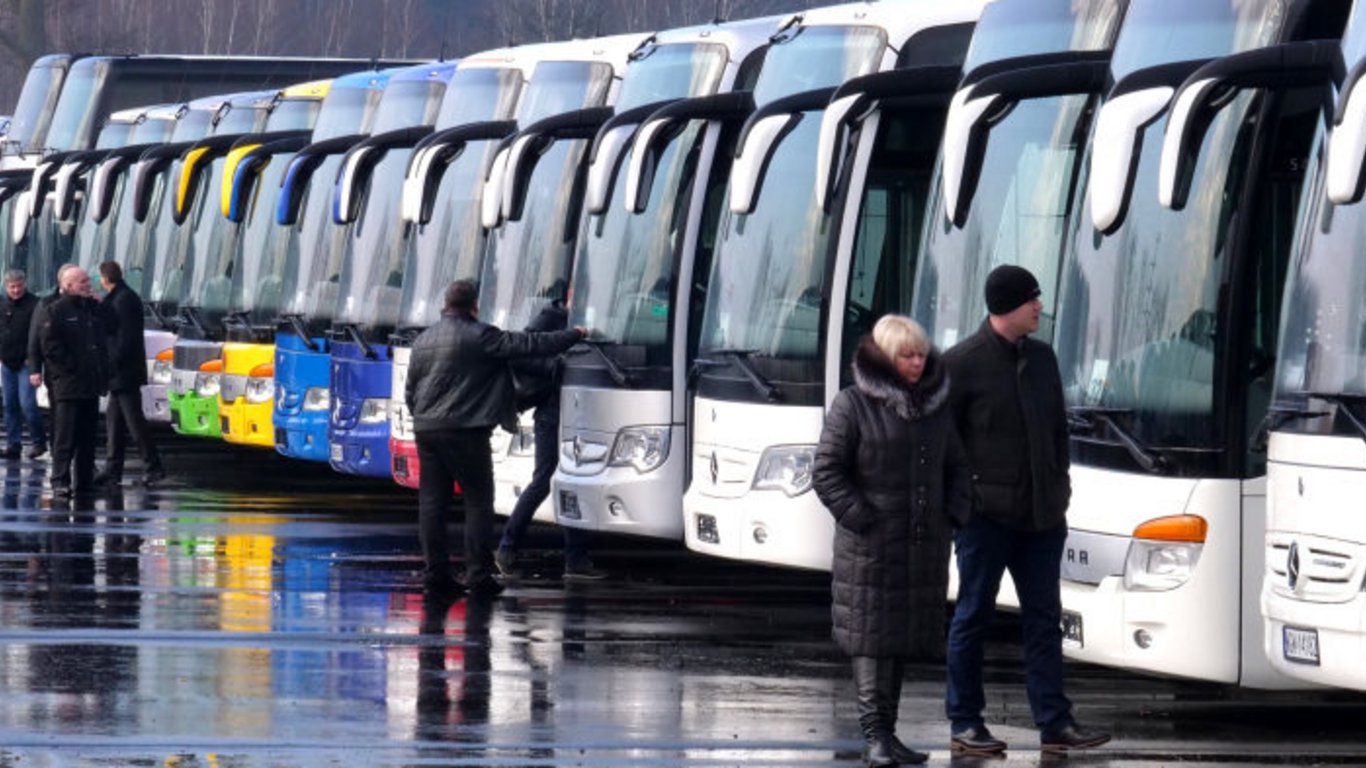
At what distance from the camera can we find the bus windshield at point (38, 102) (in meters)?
36.5

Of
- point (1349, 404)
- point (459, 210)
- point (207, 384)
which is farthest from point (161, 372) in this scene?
point (1349, 404)

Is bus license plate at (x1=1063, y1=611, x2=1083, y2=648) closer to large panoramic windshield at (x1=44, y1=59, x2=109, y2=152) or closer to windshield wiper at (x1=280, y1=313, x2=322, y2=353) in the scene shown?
windshield wiper at (x1=280, y1=313, x2=322, y2=353)

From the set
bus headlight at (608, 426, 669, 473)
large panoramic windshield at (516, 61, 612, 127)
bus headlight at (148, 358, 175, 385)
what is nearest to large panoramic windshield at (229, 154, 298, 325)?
bus headlight at (148, 358, 175, 385)

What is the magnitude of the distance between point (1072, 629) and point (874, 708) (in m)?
1.20

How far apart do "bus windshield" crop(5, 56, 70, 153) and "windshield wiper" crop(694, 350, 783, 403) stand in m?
21.3

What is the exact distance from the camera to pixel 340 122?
24844 mm

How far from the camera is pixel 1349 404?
1063 cm

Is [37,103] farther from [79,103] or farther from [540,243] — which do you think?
[540,243]

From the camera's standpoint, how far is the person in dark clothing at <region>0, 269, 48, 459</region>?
28.6 meters

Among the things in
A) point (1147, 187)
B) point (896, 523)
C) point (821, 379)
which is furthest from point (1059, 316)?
point (821, 379)

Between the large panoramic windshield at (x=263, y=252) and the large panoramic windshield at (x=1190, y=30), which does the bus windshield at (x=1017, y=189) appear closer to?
the large panoramic windshield at (x=1190, y=30)

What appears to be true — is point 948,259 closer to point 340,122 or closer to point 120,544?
point 120,544

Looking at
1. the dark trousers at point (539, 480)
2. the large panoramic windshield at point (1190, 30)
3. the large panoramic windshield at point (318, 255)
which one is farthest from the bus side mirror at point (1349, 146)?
the large panoramic windshield at point (318, 255)

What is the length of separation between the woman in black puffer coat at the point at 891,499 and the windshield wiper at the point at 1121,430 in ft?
2.96
